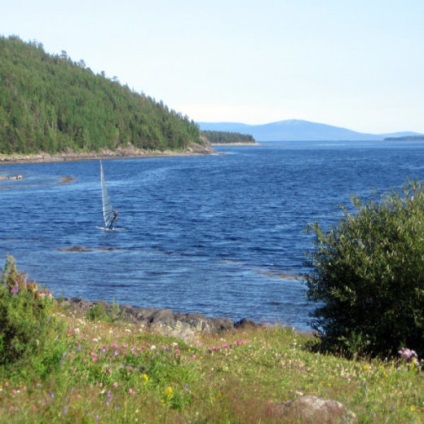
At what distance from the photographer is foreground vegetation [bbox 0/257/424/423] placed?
798 centimetres

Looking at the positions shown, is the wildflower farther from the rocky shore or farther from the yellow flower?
the rocky shore

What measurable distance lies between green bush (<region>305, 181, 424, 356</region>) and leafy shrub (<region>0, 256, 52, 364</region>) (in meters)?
8.12

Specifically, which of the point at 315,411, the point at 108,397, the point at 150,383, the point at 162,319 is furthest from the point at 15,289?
the point at 162,319

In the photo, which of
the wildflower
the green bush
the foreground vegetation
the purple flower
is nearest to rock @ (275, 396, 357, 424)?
the foreground vegetation

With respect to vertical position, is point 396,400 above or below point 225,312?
above

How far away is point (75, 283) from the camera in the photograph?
3191cm

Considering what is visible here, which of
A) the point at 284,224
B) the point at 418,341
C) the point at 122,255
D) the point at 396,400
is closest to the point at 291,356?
the point at 396,400

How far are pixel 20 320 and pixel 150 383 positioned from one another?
186 cm

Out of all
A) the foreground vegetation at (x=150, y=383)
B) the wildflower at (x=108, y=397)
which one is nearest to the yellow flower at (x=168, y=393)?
the foreground vegetation at (x=150, y=383)

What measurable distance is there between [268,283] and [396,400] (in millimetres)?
22659

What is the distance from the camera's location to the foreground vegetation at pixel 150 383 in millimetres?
7977

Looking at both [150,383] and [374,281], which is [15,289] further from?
[374,281]

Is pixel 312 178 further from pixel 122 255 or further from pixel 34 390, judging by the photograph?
pixel 34 390

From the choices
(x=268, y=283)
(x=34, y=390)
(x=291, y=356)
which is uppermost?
(x=34, y=390)
